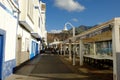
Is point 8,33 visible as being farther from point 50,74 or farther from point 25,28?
point 25,28

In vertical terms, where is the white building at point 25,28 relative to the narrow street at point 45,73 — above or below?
above

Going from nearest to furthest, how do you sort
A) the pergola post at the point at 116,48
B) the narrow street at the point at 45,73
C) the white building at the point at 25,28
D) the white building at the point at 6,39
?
the pergola post at the point at 116,48 < the white building at the point at 6,39 < the narrow street at the point at 45,73 < the white building at the point at 25,28

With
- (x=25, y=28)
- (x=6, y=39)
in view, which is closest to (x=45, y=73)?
(x=6, y=39)

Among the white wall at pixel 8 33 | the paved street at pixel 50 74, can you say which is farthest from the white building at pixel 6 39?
the paved street at pixel 50 74

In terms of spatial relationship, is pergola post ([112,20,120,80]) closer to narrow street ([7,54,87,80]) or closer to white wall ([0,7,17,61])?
narrow street ([7,54,87,80])

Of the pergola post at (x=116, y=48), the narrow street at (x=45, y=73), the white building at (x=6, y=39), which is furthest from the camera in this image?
the narrow street at (x=45, y=73)

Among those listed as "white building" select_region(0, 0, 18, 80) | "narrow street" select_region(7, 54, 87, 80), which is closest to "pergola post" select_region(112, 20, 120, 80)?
"narrow street" select_region(7, 54, 87, 80)

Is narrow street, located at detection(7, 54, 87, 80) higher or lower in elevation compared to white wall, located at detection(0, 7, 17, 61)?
lower

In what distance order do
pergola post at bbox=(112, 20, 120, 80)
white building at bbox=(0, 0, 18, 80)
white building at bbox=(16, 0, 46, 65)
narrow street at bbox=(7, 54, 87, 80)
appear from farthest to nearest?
white building at bbox=(16, 0, 46, 65) → narrow street at bbox=(7, 54, 87, 80) → white building at bbox=(0, 0, 18, 80) → pergola post at bbox=(112, 20, 120, 80)

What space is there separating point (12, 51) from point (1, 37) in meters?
2.85

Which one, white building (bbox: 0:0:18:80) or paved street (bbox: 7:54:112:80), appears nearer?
white building (bbox: 0:0:18:80)

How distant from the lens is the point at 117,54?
32.5ft

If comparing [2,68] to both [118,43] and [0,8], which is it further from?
[118,43]

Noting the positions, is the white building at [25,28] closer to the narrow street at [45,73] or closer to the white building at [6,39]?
the narrow street at [45,73]
